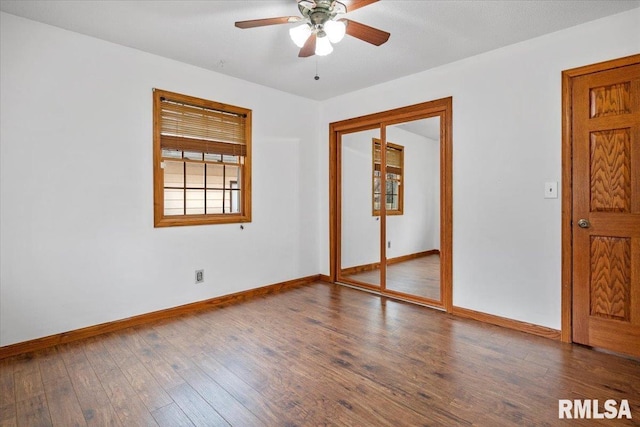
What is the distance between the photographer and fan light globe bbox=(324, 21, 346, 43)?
2053 millimetres

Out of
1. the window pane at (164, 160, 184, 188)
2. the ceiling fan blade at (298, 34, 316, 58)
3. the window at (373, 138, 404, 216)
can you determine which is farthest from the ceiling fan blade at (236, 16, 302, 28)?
the window at (373, 138, 404, 216)

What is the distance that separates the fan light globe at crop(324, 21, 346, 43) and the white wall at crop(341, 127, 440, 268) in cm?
186

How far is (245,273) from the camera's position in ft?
12.9

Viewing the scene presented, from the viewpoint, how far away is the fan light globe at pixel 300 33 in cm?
218

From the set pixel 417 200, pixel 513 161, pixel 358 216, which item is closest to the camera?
pixel 513 161

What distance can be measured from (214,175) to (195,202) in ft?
1.20

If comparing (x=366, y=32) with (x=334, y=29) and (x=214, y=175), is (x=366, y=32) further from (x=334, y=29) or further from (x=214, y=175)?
(x=214, y=175)

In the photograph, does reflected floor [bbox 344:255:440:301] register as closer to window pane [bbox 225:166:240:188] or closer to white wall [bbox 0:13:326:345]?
white wall [bbox 0:13:326:345]

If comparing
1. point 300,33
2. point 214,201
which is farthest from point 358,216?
point 300,33

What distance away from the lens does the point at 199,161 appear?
353cm

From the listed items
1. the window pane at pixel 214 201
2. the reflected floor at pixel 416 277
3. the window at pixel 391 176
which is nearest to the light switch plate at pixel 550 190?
the reflected floor at pixel 416 277

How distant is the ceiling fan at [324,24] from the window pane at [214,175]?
180 centimetres

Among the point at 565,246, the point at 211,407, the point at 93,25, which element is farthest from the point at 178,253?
the point at 565,246

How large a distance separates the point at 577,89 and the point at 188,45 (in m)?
3.28
